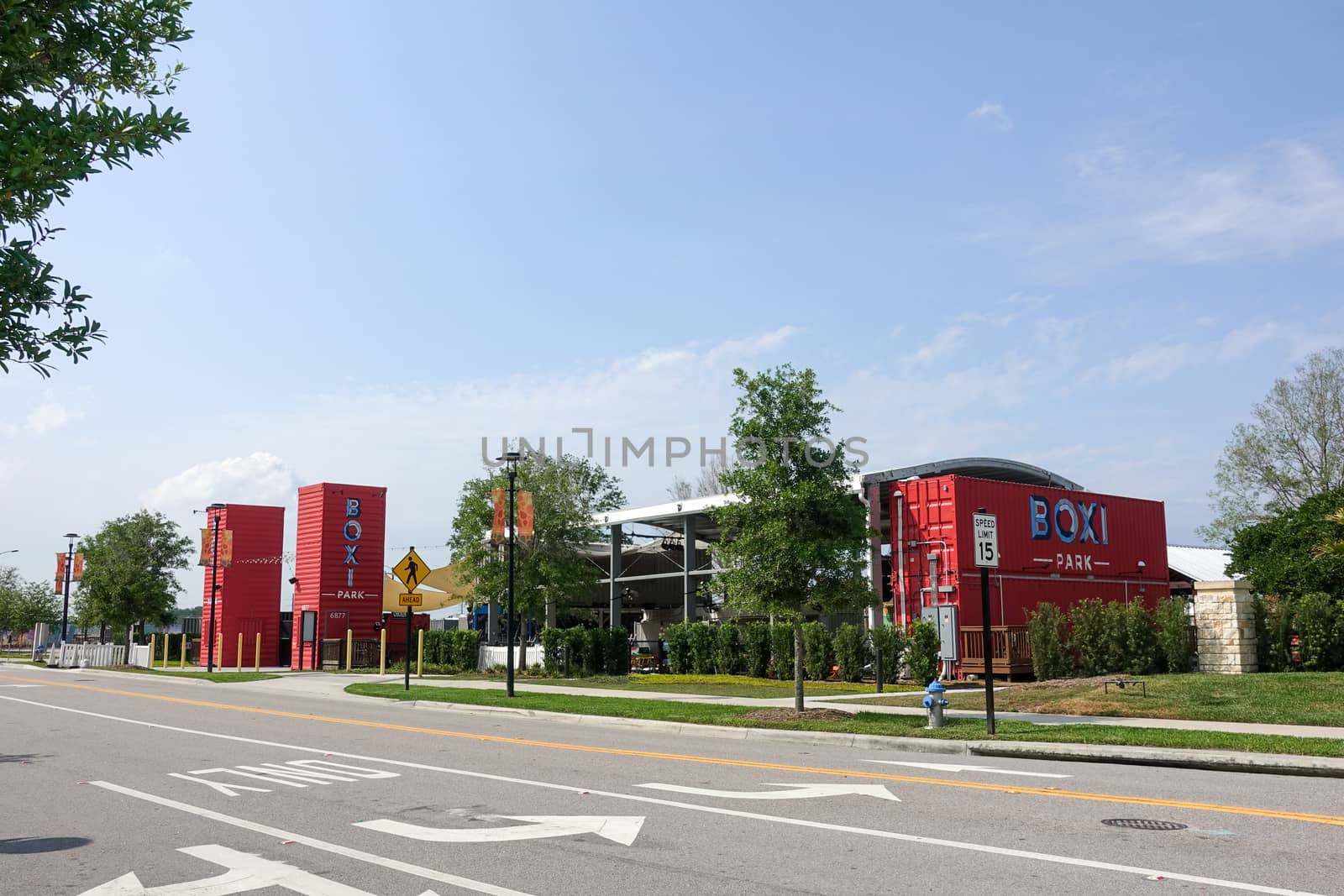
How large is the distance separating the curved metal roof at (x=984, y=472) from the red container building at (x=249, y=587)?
3146cm

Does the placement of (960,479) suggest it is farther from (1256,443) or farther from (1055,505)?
(1256,443)

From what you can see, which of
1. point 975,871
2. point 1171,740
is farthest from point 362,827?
point 1171,740

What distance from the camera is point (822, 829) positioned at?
8797 mm

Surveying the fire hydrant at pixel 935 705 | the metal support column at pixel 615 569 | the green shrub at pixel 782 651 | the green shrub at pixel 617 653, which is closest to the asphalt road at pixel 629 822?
the fire hydrant at pixel 935 705

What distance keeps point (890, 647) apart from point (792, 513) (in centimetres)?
992

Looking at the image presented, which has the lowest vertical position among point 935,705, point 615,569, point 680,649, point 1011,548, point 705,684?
point 705,684

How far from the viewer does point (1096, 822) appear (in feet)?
29.4

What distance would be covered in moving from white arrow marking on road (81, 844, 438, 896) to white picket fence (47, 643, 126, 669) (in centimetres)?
5128

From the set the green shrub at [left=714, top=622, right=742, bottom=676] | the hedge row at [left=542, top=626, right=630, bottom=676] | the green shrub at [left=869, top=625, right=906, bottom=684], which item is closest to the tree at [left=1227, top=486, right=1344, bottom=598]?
the green shrub at [left=869, top=625, right=906, bottom=684]

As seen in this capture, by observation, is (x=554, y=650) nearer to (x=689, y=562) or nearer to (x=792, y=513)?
(x=689, y=562)

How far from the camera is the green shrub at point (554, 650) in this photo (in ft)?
119

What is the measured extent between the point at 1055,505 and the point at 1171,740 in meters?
20.3

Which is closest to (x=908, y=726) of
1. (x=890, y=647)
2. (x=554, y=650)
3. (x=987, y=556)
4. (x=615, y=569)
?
(x=987, y=556)

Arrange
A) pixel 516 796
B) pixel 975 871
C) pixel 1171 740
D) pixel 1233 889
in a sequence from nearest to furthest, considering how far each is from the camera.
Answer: pixel 1233 889
pixel 975 871
pixel 516 796
pixel 1171 740
